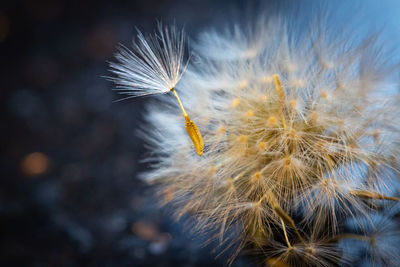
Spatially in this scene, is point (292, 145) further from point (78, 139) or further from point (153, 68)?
point (78, 139)

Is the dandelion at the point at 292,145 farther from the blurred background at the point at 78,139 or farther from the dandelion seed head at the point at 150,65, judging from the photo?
the blurred background at the point at 78,139

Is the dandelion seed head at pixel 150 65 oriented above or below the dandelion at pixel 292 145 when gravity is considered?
above

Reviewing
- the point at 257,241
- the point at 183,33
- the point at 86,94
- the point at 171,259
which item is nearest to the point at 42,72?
the point at 86,94

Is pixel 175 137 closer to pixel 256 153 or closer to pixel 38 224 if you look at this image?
pixel 256 153

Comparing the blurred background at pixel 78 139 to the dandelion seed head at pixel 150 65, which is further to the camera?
the blurred background at pixel 78 139

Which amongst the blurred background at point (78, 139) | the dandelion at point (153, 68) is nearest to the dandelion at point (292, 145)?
the dandelion at point (153, 68)

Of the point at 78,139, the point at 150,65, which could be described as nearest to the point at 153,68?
the point at 150,65
